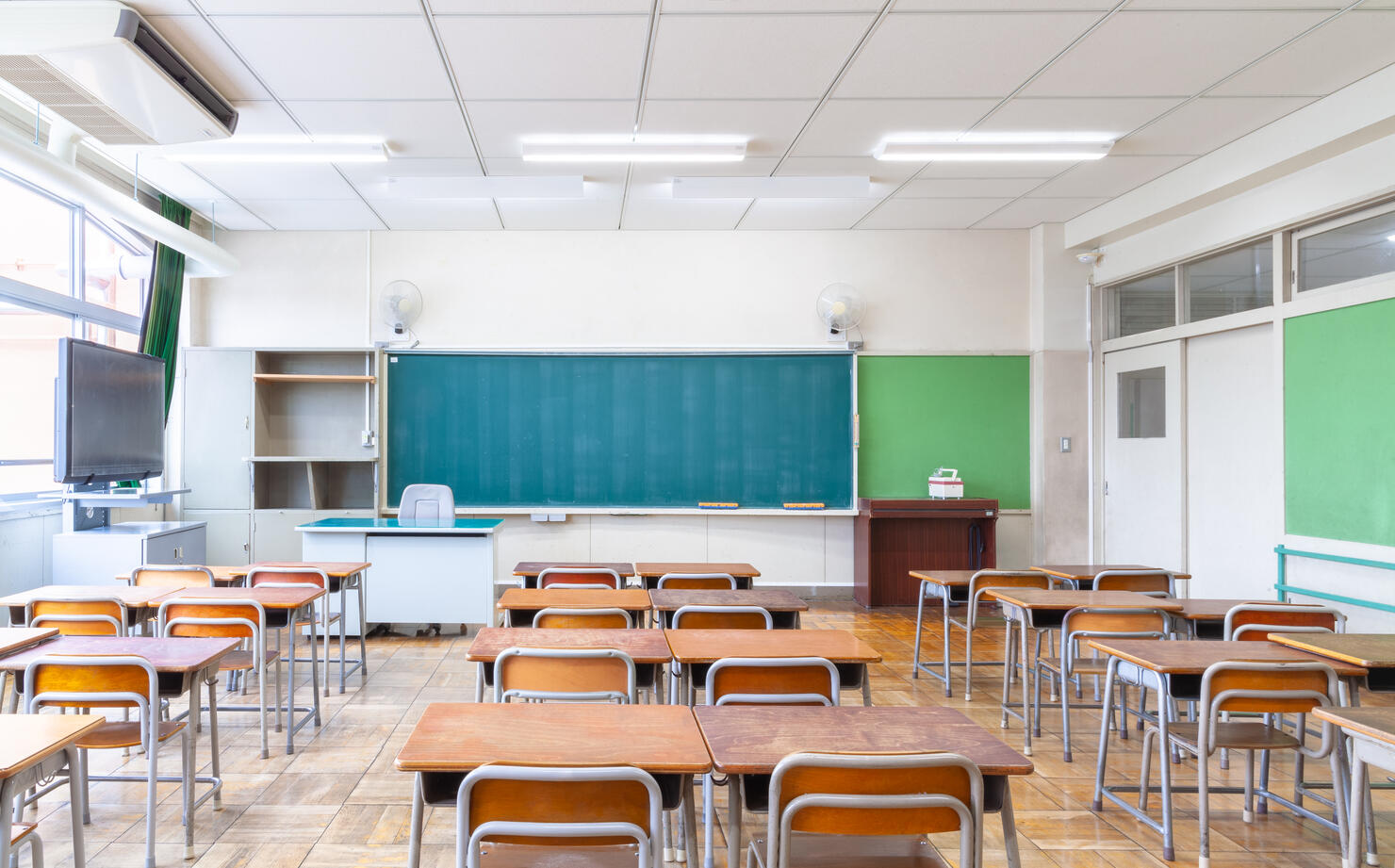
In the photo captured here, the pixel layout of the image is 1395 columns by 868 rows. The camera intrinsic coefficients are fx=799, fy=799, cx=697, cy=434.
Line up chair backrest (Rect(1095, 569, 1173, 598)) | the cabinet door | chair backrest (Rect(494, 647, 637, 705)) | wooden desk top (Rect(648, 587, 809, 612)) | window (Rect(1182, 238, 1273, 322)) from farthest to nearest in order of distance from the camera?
the cabinet door < window (Rect(1182, 238, 1273, 322)) < chair backrest (Rect(1095, 569, 1173, 598)) < wooden desk top (Rect(648, 587, 809, 612)) < chair backrest (Rect(494, 647, 637, 705))

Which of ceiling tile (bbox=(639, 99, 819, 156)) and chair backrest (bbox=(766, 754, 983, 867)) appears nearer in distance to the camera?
chair backrest (bbox=(766, 754, 983, 867))

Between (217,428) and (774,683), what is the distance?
5.80 meters

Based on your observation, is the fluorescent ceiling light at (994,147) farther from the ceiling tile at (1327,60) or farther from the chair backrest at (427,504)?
the chair backrest at (427,504)

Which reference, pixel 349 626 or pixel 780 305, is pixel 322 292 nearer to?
pixel 349 626

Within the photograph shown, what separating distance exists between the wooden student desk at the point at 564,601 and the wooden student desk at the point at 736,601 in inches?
3.5

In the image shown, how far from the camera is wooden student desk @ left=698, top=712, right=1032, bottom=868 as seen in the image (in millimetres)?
1567

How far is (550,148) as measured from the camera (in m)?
5.02

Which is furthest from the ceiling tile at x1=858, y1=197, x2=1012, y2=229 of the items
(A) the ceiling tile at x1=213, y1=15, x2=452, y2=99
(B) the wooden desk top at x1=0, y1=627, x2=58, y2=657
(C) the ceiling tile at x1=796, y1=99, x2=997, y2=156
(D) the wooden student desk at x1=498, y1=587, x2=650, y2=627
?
(B) the wooden desk top at x1=0, y1=627, x2=58, y2=657

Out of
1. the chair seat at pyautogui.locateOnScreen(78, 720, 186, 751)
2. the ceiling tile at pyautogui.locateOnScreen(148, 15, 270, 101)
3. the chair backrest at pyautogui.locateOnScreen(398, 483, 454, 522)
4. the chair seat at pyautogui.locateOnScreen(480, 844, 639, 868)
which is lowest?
the chair seat at pyautogui.locateOnScreen(78, 720, 186, 751)

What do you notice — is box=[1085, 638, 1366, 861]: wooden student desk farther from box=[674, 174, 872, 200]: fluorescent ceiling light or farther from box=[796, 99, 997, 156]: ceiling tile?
box=[674, 174, 872, 200]: fluorescent ceiling light

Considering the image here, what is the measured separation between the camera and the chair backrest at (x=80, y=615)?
113 inches

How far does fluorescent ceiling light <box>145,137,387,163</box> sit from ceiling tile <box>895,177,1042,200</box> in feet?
11.9

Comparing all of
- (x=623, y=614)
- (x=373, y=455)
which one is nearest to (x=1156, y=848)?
(x=623, y=614)

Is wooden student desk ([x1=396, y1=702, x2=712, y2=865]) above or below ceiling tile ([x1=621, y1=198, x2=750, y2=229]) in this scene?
below
